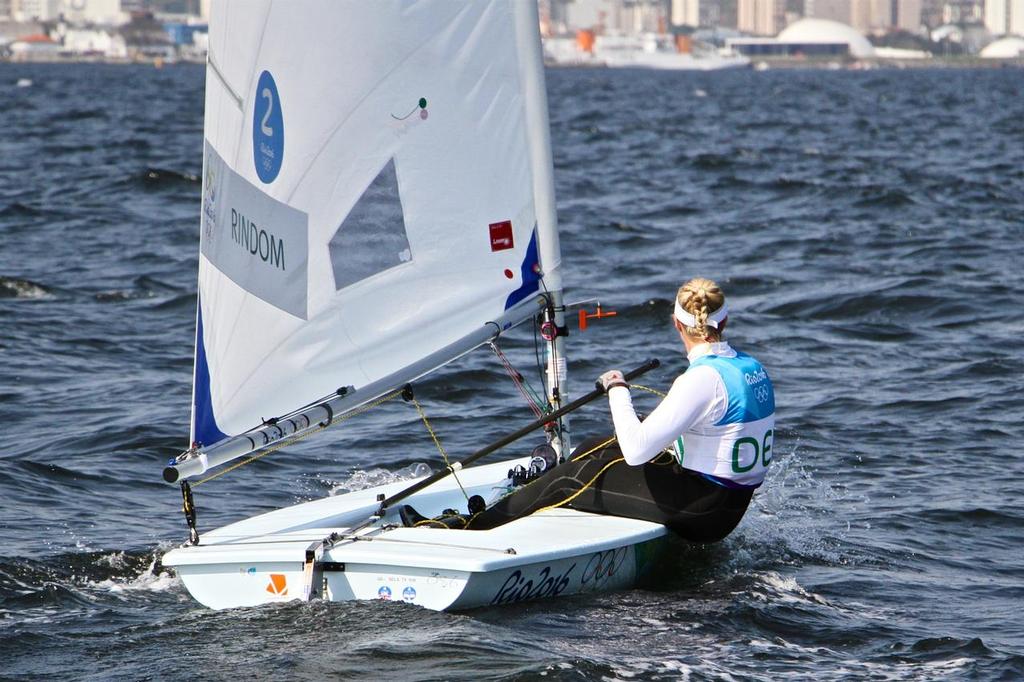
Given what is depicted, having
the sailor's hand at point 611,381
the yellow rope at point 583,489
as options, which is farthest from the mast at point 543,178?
the sailor's hand at point 611,381

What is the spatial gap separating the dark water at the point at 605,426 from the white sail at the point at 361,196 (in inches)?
42.5

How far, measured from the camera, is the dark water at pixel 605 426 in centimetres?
528

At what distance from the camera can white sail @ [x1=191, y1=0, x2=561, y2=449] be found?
220 inches

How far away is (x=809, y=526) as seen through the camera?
7.15m

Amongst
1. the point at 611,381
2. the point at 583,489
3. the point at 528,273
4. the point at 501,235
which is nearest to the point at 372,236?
the point at 501,235

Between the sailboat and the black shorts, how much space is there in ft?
0.33

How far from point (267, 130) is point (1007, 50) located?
15024 centimetres

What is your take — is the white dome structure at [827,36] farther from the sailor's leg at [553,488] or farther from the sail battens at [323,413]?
the sailor's leg at [553,488]

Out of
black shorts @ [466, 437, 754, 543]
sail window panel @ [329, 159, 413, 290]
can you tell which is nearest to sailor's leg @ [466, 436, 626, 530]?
black shorts @ [466, 437, 754, 543]

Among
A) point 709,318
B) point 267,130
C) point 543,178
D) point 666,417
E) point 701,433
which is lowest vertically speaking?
point 701,433

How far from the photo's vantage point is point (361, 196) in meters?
5.95

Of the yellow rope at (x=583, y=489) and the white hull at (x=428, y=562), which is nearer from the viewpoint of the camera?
the white hull at (x=428, y=562)

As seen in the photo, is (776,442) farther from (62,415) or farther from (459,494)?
(62,415)

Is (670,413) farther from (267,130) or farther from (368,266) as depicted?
(267,130)
